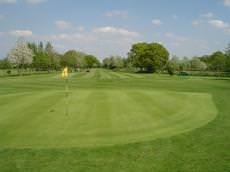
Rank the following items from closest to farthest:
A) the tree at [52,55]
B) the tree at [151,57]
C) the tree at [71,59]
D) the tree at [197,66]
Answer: the tree at [151,57] < the tree at [52,55] < the tree at [197,66] < the tree at [71,59]

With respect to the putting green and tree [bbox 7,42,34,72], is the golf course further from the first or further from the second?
tree [bbox 7,42,34,72]

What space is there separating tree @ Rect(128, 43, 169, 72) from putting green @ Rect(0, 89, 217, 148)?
83.6 meters

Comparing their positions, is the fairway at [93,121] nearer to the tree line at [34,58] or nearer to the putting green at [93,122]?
the putting green at [93,122]

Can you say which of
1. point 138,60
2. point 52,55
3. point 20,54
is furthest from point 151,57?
point 20,54

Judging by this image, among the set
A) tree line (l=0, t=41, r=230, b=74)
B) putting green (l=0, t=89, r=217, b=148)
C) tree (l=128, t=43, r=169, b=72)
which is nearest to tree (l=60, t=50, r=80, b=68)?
tree line (l=0, t=41, r=230, b=74)

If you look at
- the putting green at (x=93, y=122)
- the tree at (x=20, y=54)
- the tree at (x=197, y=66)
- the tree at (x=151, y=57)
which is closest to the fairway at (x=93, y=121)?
the putting green at (x=93, y=122)

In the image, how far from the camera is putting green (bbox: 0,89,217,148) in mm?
8367

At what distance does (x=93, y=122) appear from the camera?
402 inches

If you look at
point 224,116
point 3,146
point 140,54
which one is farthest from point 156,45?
point 3,146

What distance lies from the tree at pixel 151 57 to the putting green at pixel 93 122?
274 ft

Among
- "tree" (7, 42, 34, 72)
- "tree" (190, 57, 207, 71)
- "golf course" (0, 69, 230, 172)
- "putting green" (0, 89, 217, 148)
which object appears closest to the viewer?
"golf course" (0, 69, 230, 172)

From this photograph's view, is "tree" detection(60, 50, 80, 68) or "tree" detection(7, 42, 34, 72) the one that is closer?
"tree" detection(7, 42, 34, 72)

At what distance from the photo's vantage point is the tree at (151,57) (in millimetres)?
97375

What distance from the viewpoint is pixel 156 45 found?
100188 mm
